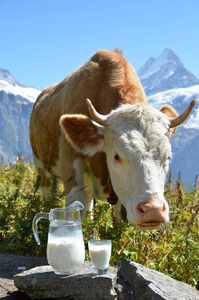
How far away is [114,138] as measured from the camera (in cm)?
Result: 377

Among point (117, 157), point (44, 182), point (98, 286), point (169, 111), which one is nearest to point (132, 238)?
point (117, 157)

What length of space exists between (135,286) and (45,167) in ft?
12.9

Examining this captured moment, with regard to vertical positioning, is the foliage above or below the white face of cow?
below

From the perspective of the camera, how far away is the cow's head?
3.03 m

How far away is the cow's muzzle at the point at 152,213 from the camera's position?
2918 mm

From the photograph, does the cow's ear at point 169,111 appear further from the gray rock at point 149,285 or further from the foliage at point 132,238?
the gray rock at point 149,285

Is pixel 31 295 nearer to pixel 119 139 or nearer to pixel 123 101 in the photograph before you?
pixel 119 139

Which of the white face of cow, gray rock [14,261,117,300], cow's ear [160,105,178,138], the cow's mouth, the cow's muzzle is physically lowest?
gray rock [14,261,117,300]

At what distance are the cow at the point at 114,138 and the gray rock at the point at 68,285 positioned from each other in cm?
62

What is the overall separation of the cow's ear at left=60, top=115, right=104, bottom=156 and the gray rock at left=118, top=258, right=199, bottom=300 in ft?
5.03

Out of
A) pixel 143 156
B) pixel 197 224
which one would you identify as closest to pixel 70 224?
pixel 143 156

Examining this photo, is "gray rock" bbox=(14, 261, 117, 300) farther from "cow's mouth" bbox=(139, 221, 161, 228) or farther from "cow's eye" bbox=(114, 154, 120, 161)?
"cow's eye" bbox=(114, 154, 120, 161)

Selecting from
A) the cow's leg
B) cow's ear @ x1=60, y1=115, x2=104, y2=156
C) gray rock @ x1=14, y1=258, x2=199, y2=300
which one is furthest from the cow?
the cow's leg

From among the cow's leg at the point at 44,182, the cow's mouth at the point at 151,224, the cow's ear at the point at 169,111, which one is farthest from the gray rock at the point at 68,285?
the cow's leg at the point at 44,182
